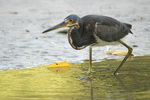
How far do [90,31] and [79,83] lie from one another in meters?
0.78

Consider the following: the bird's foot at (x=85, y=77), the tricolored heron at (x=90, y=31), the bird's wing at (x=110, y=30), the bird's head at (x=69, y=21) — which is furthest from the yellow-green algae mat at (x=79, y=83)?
the bird's head at (x=69, y=21)

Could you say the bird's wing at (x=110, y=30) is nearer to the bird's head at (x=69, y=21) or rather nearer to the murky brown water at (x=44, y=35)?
the bird's head at (x=69, y=21)

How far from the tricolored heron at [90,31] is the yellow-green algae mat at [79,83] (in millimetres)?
274

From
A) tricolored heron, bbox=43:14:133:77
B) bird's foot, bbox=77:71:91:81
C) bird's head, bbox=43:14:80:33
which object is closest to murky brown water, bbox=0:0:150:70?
bird's foot, bbox=77:71:91:81

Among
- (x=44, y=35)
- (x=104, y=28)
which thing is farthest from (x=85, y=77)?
(x=44, y=35)

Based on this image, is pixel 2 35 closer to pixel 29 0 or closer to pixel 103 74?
pixel 103 74

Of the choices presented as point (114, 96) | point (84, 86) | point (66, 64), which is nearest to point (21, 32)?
point (66, 64)

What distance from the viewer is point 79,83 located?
455 centimetres

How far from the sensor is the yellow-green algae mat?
3.95m

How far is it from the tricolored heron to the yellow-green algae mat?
274 mm

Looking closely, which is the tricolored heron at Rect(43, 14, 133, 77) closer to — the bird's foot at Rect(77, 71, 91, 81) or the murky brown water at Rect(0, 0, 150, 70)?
the bird's foot at Rect(77, 71, 91, 81)

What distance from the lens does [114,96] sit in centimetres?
390

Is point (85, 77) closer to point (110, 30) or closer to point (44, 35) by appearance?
point (110, 30)

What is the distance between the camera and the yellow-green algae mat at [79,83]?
12.9ft
